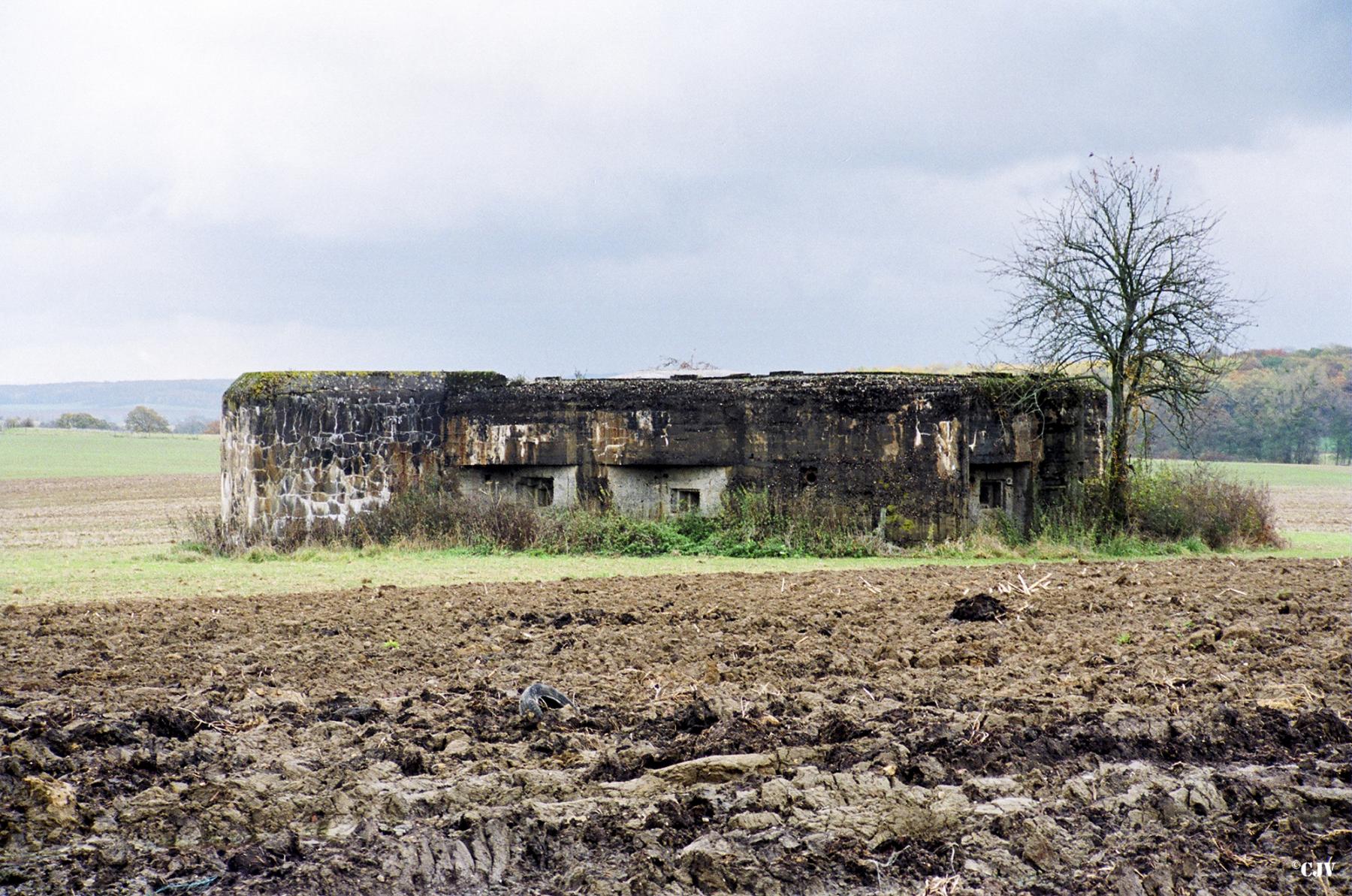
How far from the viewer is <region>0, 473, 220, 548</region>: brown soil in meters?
24.2

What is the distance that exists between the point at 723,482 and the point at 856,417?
7.93 ft

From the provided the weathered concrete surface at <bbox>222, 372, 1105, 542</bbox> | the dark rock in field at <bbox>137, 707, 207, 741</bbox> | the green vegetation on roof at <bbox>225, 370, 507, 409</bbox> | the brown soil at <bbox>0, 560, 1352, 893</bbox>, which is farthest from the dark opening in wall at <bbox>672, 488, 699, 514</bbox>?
the dark rock in field at <bbox>137, 707, 207, 741</bbox>

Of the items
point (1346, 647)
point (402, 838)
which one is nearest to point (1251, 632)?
point (1346, 647)

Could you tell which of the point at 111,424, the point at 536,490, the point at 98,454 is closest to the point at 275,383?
the point at 536,490

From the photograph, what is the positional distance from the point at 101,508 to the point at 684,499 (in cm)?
Answer: 2090

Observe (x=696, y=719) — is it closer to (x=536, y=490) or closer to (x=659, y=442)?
(x=659, y=442)

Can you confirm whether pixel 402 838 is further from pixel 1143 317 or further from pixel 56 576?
pixel 1143 317

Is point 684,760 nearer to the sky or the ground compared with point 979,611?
nearer to the sky

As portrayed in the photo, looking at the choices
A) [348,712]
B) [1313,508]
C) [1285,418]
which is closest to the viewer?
[348,712]

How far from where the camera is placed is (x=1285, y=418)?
5950 cm

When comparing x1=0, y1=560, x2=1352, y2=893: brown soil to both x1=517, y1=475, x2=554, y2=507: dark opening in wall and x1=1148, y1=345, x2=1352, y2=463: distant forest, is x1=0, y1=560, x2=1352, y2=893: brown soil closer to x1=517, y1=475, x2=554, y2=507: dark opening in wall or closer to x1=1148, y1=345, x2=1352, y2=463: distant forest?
x1=517, y1=475, x2=554, y2=507: dark opening in wall

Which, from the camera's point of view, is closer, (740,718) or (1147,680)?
(740,718)

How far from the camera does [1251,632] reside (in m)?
10.6

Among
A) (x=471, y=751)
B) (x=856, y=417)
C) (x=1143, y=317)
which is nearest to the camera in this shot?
(x=471, y=751)
